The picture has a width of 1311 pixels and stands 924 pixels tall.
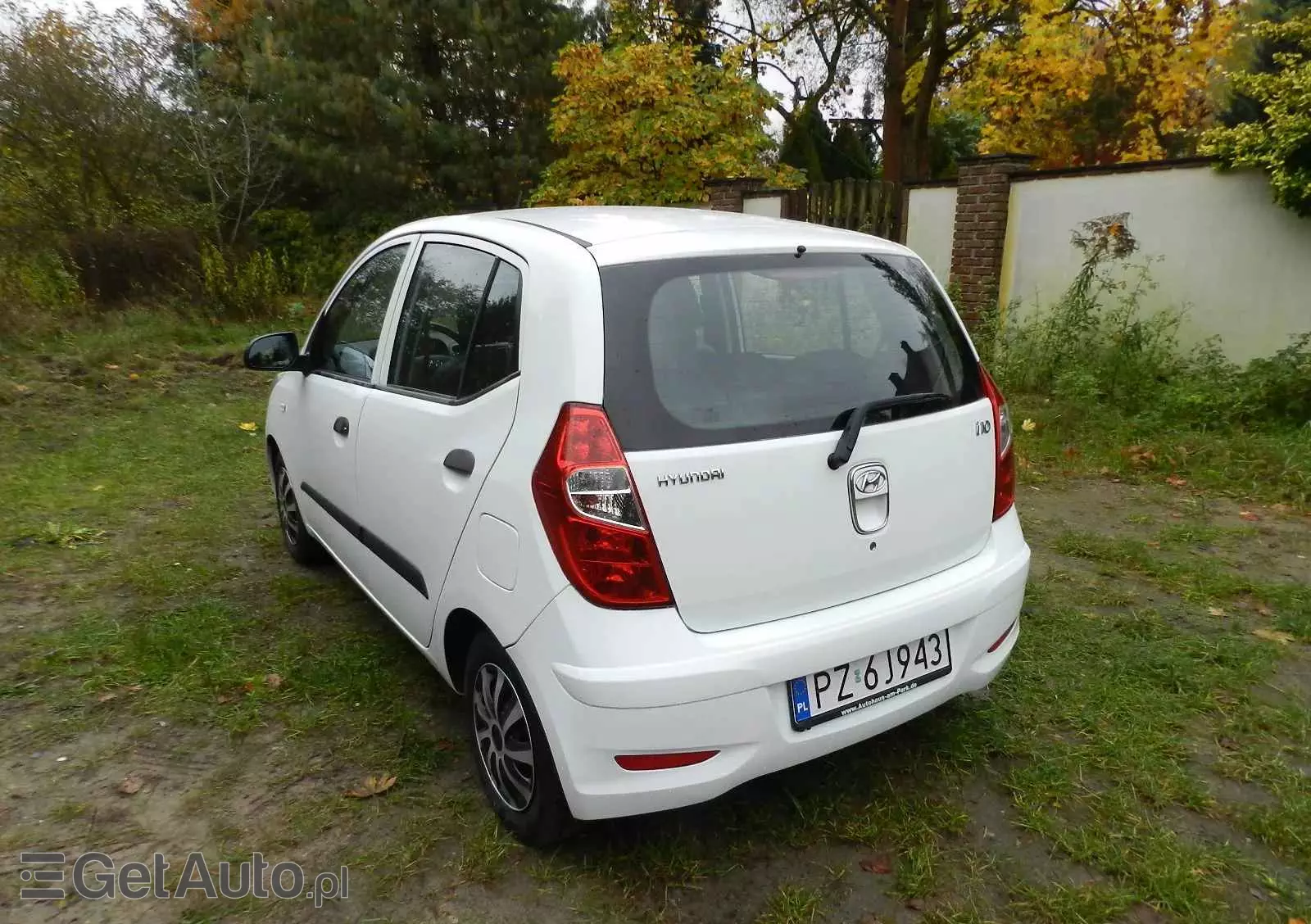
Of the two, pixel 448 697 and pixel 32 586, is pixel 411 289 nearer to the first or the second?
pixel 448 697

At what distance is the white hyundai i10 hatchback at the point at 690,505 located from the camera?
6.59 ft

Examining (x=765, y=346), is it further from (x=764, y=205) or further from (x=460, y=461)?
(x=764, y=205)

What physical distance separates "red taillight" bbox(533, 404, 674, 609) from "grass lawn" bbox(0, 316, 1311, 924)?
32.3 inches

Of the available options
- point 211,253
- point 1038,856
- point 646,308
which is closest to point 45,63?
point 211,253

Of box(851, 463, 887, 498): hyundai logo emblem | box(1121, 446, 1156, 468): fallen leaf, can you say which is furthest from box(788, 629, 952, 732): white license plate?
box(1121, 446, 1156, 468): fallen leaf

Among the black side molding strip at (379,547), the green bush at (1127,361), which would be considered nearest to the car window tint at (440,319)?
the black side molding strip at (379,547)

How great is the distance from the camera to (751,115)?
1202cm

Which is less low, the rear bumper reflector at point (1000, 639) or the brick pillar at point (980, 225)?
the brick pillar at point (980, 225)

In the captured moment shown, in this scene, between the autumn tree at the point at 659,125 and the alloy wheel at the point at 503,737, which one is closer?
the alloy wheel at the point at 503,737

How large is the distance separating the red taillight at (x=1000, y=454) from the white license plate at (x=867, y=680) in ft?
1.65

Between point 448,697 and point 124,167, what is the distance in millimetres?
12605

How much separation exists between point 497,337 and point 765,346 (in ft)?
2.45

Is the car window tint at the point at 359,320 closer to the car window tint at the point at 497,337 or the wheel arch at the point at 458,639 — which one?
the car window tint at the point at 497,337

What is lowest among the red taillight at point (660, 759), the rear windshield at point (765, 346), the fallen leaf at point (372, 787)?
the fallen leaf at point (372, 787)
